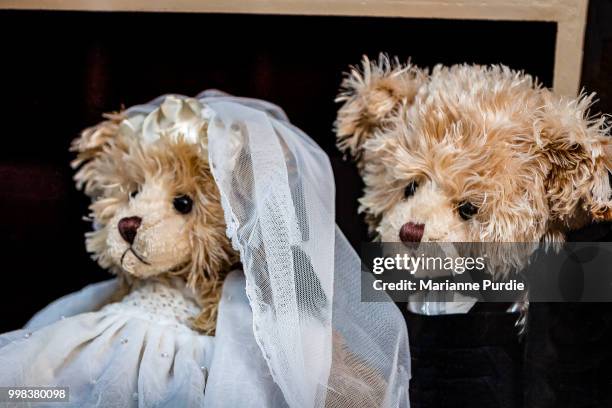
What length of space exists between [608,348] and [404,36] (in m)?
0.48

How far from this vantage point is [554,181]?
85 centimetres

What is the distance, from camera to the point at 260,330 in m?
0.79

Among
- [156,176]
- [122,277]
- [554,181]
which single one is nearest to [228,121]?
[156,176]

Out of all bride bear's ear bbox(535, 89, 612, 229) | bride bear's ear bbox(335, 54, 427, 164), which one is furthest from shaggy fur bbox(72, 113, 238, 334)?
bride bear's ear bbox(535, 89, 612, 229)

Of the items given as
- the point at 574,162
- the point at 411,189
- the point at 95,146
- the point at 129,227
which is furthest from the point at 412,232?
the point at 95,146

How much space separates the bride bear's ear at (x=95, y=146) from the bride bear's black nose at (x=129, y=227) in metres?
0.12

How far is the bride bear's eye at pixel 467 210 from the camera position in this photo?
33.7 inches

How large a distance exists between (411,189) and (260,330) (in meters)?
0.24

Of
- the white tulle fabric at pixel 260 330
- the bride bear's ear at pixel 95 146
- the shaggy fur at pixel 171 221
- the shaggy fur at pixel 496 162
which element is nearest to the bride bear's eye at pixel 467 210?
the shaggy fur at pixel 496 162

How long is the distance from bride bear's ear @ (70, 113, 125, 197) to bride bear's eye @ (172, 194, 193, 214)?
0.43ft

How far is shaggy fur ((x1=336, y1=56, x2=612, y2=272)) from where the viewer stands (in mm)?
838

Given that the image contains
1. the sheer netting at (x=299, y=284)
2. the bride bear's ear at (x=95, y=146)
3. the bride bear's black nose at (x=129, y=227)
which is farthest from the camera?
the bride bear's ear at (x=95, y=146)

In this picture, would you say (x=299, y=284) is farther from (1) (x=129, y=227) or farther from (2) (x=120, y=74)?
(2) (x=120, y=74)

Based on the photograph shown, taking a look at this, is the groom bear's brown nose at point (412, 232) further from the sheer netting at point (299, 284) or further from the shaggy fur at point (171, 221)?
the shaggy fur at point (171, 221)
